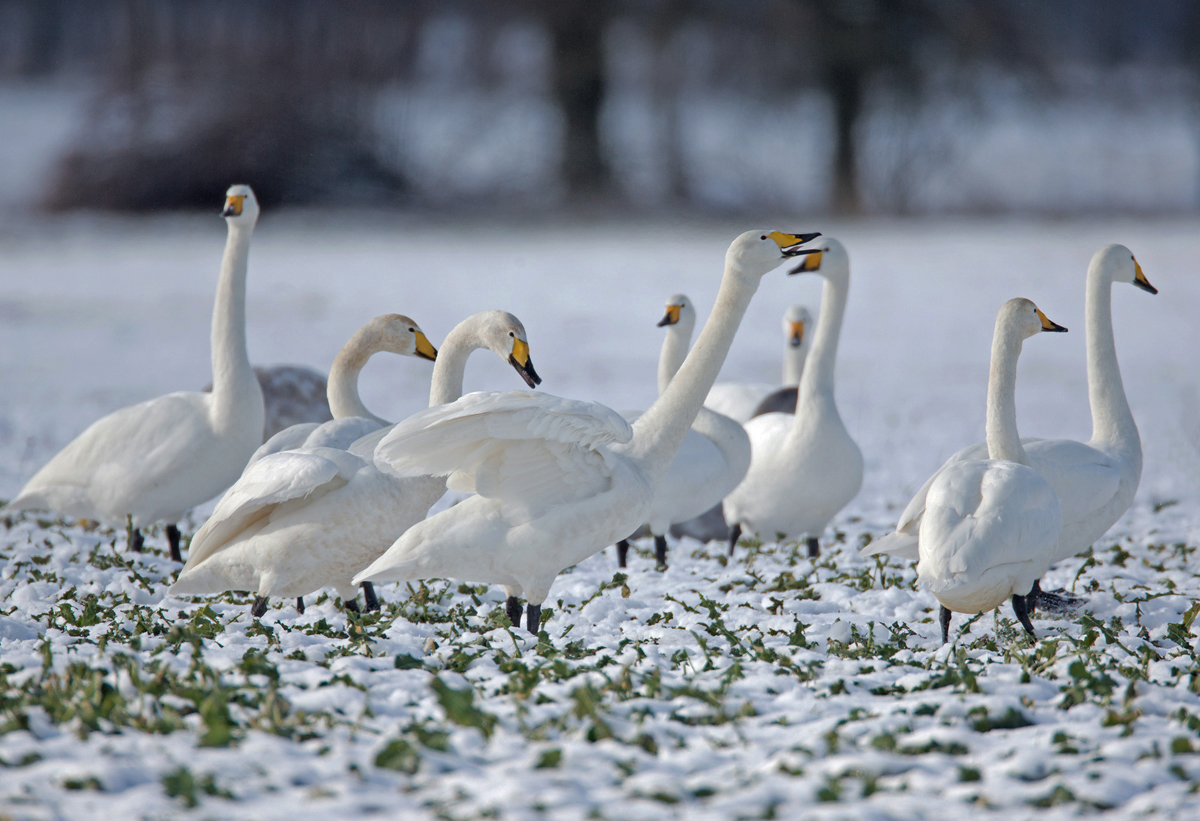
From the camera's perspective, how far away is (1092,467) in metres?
5.23

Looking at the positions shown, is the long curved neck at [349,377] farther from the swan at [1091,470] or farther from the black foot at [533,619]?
the swan at [1091,470]

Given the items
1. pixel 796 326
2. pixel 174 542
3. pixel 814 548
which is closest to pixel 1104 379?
pixel 814 548

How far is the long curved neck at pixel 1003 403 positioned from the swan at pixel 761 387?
8.85 feet

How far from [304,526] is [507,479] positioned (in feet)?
2.80

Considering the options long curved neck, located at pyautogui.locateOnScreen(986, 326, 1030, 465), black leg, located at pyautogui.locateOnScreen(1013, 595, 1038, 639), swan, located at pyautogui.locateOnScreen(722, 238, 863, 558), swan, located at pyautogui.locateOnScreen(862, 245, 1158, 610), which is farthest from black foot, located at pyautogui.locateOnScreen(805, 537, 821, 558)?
black leg, located at pyautogui.locateOnScreen(1013, 595, 1038, 639)

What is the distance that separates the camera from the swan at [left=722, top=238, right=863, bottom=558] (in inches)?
250

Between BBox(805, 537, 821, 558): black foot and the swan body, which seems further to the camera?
BBox(805, 537, 821, 558): black foot

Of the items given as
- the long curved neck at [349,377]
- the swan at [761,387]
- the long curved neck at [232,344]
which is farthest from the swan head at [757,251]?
the swan at [761,387]

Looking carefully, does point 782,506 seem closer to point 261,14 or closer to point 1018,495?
point 1018,495

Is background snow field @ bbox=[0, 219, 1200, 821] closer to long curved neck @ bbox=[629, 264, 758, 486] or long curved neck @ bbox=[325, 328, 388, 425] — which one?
long curved neck @ bbox=[629, 264, 758, 486]

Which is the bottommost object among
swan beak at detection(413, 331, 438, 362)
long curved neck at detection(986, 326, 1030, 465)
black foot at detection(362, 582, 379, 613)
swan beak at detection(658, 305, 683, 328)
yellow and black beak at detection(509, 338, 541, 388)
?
black foot at detection(362, 582, 379, 613)

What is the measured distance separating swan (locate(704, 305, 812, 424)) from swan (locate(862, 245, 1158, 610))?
7.89 feet

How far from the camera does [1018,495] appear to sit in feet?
14.6

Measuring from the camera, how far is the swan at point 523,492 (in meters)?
4.08
